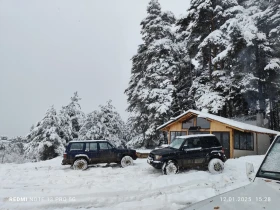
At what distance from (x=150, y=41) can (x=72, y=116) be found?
1637 centimetres

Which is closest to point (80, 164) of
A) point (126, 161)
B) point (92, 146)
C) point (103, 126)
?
point (92, 146)

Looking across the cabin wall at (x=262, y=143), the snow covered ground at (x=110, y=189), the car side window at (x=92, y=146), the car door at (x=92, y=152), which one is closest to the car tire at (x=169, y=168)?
the snow covered ground at (x=110, y=189)

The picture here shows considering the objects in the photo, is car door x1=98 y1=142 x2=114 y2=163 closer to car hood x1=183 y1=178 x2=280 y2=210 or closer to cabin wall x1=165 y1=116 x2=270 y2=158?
cabin wall x1=165 y1=116 x2=270 y2=158

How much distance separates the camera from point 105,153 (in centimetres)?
1380

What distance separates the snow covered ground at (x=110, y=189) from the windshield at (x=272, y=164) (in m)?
3.60

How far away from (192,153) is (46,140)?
759 inches

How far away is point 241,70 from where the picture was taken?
23.4 meters

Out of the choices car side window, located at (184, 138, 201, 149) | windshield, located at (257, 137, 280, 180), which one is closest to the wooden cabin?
car side window, located at (184, 138, 201, 149)

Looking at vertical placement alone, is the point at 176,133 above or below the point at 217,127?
below

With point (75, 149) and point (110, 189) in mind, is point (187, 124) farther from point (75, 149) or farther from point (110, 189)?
point (110, 189)

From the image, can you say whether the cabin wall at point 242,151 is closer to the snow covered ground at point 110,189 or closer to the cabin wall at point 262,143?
the cabin wall at point 262,143

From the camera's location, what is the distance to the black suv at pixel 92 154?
13.1 metres

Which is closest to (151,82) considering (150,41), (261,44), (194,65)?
(150,41)

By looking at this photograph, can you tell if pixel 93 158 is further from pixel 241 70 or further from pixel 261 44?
pixel 261 44
